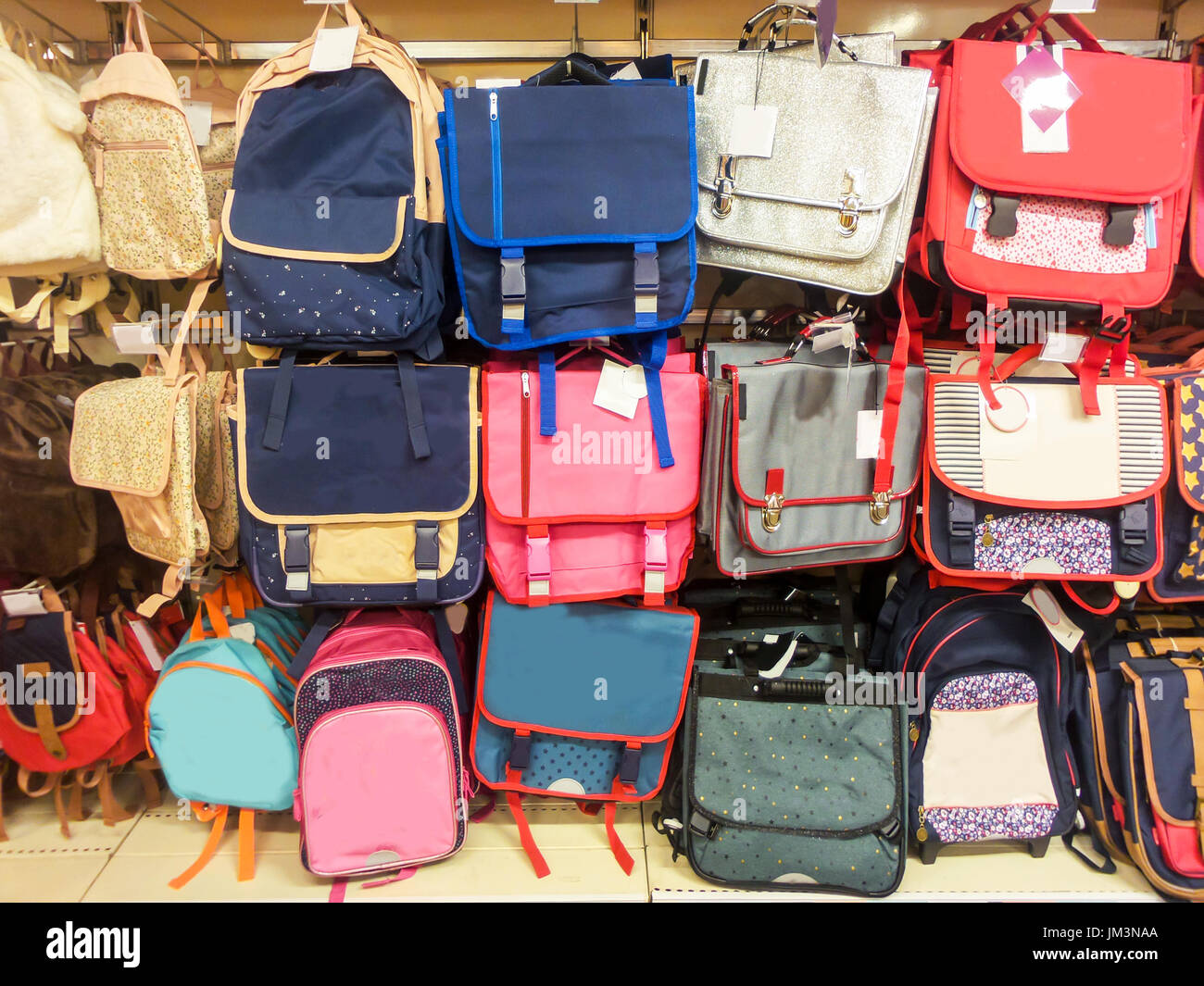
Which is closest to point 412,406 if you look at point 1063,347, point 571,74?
point 571,74

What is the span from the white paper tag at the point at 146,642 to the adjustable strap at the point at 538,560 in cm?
106

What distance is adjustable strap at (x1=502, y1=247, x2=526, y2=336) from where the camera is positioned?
1506 millimetres

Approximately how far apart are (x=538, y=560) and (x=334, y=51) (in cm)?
120

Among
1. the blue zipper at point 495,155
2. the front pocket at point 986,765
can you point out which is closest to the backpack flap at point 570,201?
the blue zipper at point 495,155

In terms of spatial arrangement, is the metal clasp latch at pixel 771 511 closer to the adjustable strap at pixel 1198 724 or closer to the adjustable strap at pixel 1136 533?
the adjustable strap at pixel 1136 533

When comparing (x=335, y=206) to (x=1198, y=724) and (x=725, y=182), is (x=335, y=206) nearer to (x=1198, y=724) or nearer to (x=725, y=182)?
(x=725, y=182)

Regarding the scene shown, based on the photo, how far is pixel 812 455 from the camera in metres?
1.62

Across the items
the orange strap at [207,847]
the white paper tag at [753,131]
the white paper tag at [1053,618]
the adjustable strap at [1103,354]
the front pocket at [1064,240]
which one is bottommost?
the orange strap at [207,847]

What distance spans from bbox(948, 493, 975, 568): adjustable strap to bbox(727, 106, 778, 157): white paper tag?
91cm

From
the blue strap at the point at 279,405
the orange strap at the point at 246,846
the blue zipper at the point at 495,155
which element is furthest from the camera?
the orange strap at the point at 246,846

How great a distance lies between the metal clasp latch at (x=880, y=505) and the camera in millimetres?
1643

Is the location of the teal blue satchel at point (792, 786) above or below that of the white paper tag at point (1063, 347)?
below

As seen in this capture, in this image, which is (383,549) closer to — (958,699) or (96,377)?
(96,377)

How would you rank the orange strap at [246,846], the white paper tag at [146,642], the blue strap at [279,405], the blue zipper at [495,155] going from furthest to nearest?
the white paper tag at [146,642] < the orange strap at [246,846] < the blue strap at [279,405] < the blue zipper at [495,155]
